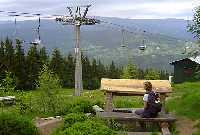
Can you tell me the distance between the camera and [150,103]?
14641 millimetres

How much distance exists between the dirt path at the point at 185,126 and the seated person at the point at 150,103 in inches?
30.4

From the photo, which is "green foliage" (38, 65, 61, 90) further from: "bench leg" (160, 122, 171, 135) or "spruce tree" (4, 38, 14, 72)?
"spruce tree" (4, 38, 14, 72)

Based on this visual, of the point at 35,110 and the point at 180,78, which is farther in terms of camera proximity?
the point at 180,78

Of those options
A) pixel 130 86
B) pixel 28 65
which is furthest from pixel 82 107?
pixel 28 65

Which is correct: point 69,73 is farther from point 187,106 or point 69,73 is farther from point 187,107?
point 187,107

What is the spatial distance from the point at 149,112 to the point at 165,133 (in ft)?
4.47

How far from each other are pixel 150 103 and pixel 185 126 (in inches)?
47.1

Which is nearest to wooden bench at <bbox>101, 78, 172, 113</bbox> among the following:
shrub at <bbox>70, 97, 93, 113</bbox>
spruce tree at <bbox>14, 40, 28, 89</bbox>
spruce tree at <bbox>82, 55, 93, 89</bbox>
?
shrub at <bbox>70, 97, 93, 113</bbox>

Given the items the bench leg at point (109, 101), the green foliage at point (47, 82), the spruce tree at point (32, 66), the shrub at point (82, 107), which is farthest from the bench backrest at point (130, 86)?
the spruce tree at point (32, 66)

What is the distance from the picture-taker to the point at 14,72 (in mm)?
69000

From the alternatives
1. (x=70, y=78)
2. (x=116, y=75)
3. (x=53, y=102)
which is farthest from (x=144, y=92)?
(x=116, y=75)

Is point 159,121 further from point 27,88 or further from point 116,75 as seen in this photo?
point 116,75

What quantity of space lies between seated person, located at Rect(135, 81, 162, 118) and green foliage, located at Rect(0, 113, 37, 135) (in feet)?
11.0

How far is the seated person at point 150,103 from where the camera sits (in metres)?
→ 14.7
